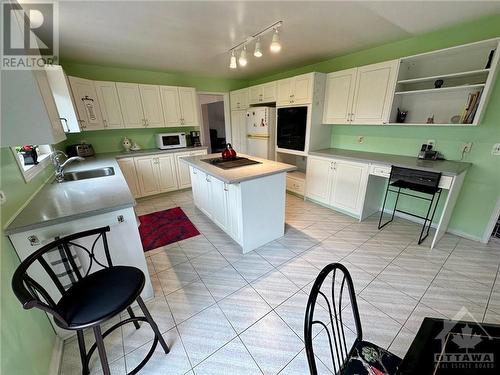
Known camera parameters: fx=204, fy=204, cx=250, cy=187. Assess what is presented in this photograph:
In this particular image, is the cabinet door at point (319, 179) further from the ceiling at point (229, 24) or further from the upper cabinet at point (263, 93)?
the ceiling at point (229, 24)

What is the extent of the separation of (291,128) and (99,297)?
134 inches

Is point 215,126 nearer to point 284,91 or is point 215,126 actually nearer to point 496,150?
point 284,91

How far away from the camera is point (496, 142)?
218 cm

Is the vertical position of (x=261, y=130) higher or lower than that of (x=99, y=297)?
higher

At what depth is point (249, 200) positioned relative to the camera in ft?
7.18

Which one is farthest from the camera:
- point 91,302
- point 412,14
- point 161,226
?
point 161,226

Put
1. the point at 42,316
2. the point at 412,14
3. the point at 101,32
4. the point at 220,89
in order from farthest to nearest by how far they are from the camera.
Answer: the point at 220,89 → the point at 101,32 → the point at 412,14 → the point at 42,316

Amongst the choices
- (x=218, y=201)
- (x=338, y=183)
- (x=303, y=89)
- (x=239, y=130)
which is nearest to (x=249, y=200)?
(x=218, y=201)

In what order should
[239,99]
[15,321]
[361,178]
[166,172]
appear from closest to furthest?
1. [15,321]
2. [361,178]
3. [166,172]
4. [239,99]

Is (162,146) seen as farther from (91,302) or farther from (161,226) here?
(91,302)

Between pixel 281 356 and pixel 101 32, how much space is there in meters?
3.39

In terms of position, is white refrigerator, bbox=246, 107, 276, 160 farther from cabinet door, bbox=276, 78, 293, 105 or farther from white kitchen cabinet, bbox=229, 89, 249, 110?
white kitchen cabinet, bbox=229, 89, 249, 110

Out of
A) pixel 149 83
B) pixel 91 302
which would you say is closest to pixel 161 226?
pixel 91 302

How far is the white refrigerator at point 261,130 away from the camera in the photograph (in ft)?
13.0
